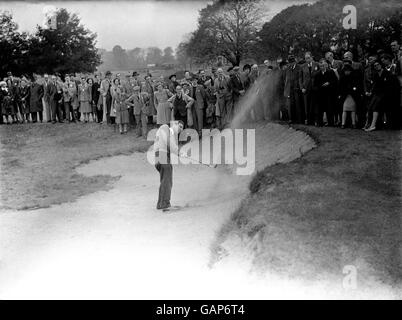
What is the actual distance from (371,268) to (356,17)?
45.2ft

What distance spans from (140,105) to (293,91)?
6.80m

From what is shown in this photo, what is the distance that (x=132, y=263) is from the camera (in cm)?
823

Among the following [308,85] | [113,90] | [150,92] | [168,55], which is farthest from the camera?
[168,55]

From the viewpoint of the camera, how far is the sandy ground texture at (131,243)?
7246 mm

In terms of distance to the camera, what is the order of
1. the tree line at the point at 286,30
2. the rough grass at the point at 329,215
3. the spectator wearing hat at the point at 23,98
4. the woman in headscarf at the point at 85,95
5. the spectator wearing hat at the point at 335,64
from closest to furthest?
the rough grass at the point at 329,215 → the spectator wearing hat at the point at 335,64 → the tree line at the point at 286,30 → the woman in headscarf at the point at 85,95 → the spectator wearing hat at the point at 23,98

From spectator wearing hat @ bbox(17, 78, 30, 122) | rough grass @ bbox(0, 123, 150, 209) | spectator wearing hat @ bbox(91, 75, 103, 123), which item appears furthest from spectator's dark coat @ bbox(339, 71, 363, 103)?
spectator wearing hat @ bbox(17, 78, 30, 122)

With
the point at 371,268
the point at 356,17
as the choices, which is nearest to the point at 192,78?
the point at 356,17

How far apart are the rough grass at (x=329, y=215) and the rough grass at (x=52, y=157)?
17.6ft

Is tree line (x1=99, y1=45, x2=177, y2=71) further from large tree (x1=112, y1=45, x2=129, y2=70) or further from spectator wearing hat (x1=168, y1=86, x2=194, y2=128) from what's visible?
spectator wearing hat (x1=168, y1=86, x2=194, y2=128)

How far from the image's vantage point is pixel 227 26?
677 inches

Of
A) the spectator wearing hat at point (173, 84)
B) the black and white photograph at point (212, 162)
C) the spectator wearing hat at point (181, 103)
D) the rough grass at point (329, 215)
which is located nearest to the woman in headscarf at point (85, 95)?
the black and white photograph at point (212, 162)

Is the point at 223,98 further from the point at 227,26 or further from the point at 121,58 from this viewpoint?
Result: the point at 121,58

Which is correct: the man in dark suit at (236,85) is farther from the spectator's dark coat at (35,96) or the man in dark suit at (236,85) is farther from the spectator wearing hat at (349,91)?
the spectator's dark coat at (35,96)

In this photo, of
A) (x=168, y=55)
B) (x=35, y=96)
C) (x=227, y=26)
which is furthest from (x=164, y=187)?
(x=35, y=96)
